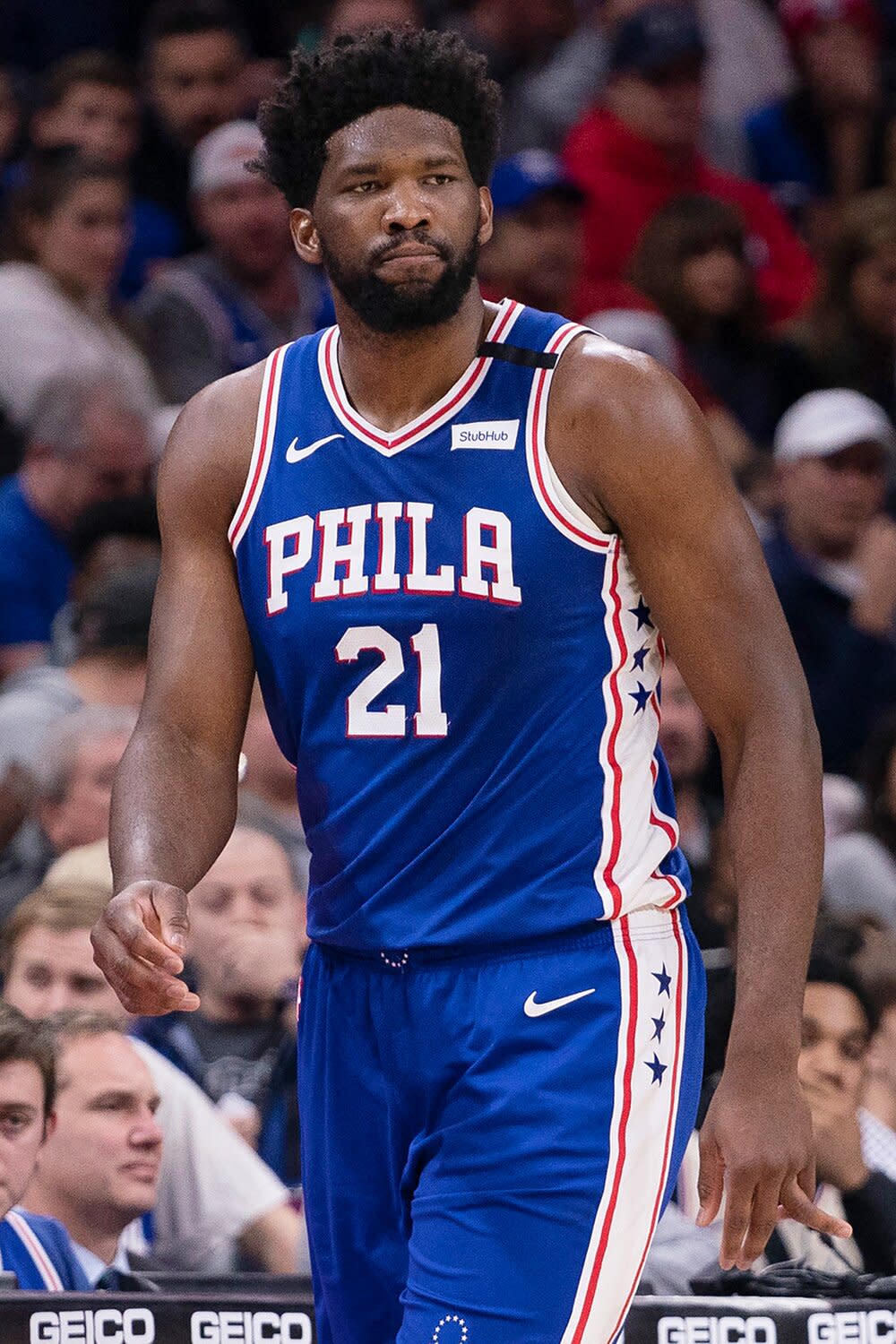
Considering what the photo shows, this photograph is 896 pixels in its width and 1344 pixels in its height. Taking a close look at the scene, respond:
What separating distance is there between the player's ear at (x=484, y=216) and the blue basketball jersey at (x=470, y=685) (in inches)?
6.1

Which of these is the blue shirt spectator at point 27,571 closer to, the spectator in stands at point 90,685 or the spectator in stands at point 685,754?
the spectator in stands at point 90,685

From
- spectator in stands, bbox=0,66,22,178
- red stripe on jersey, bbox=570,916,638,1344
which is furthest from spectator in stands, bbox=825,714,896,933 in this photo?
spectator in stands, bbox=0,66,22,178

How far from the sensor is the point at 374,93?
287cm

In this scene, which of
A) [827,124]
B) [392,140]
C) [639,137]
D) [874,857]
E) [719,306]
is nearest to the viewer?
[392,140]

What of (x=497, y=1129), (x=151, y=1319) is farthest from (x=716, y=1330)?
(x=497, y=1129)

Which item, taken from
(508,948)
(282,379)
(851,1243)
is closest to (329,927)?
(508,948)

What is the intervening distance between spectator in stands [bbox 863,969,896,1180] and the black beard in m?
2.39

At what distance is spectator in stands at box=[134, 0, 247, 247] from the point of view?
7730 millimetres

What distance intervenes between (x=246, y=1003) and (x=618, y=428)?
2.27 meters

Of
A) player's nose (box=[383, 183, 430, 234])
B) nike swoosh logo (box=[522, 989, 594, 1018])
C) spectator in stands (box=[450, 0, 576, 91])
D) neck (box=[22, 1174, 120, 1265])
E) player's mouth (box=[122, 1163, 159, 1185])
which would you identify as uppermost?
spectator in stands (box=[450, 0, 576, 91])

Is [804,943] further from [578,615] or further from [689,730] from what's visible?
[689,730]

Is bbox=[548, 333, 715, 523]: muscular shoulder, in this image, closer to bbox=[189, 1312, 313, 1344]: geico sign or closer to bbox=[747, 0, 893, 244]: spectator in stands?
bbox=[189, 1312, 313, 1344]: geico sign

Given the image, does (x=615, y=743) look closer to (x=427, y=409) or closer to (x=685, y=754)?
(x=427, y=409)

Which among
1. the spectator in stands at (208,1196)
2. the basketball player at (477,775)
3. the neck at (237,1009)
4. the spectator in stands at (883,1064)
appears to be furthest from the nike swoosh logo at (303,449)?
the spectator in stands at (883,1064)
